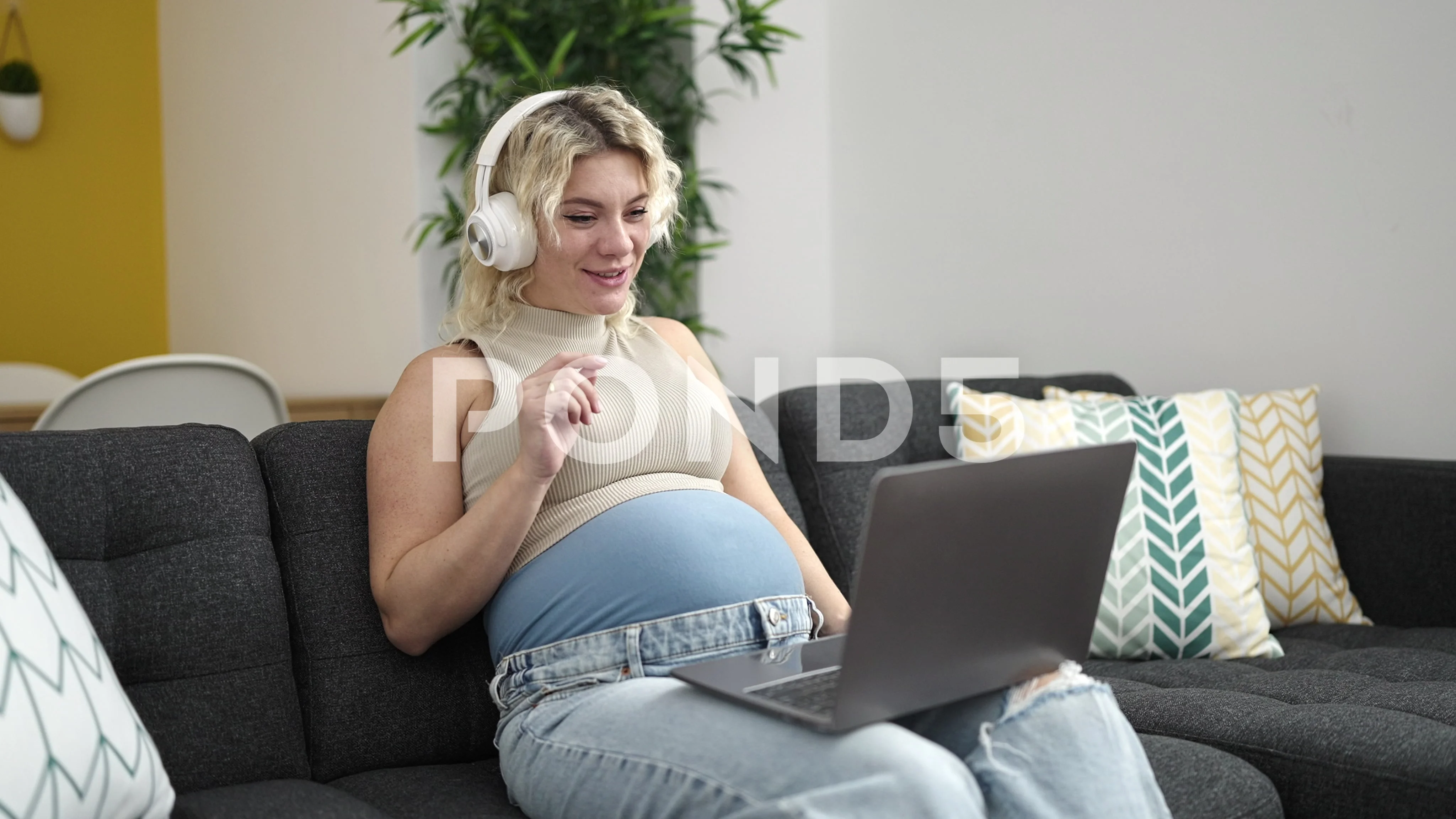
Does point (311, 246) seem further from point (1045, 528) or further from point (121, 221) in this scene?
point (1045, 528)

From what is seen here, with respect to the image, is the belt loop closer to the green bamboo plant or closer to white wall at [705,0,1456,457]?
white wall at [705,0,1456,457]

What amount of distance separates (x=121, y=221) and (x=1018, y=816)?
4119 mm

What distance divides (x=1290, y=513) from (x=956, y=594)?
4.17ft

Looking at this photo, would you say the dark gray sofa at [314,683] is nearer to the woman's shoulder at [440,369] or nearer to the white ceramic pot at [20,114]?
the woman's shoulder at [440,369]

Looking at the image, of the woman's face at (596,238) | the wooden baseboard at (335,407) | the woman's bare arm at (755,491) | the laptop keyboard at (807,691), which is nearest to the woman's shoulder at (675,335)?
the woman's bare arm at (755,491)

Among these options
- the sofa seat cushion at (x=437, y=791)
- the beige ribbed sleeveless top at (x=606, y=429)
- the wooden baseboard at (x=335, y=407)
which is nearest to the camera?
the sofa seat cushion at (x=437, y=791)

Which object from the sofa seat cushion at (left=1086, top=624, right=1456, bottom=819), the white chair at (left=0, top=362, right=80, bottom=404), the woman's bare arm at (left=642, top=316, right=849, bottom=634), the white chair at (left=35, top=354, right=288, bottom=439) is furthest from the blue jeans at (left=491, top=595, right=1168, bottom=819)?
the white chair at (left=0, top=362, right=80, bottom=404)

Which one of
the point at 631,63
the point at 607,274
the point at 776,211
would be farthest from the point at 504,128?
the point at 776,211

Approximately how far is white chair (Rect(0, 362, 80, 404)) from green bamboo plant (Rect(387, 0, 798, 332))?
141 centimetres

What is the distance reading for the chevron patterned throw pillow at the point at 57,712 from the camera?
2.97ft

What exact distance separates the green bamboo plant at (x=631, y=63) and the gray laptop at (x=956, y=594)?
183 centimetres

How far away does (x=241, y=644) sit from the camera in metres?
1.29

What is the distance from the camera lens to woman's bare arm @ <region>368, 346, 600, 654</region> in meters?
1.22

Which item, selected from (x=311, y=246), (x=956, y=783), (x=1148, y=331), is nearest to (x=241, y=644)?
(x=956, y=783)
